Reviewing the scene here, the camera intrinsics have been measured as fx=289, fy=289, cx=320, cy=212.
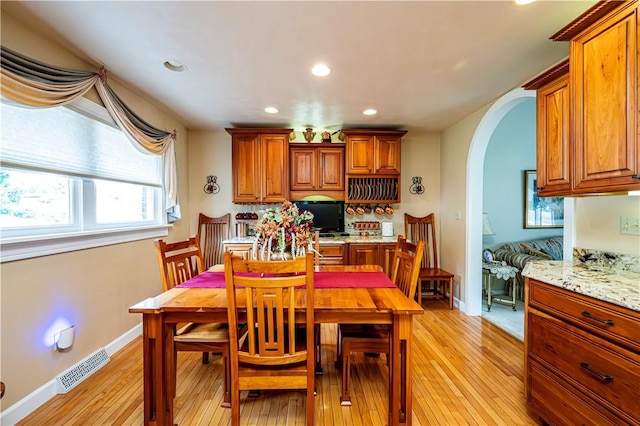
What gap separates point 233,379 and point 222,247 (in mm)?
3023

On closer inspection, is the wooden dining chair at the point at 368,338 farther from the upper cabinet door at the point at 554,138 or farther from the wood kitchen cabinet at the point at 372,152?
the wood kitchen cabinet at the point at 372,152

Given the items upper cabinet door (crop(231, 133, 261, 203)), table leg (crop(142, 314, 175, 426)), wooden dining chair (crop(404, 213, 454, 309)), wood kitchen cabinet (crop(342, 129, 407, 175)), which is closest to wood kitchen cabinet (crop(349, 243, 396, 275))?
wooden dining chair (crop(404, 213, 454, 309))

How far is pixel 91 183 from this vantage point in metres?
2.50

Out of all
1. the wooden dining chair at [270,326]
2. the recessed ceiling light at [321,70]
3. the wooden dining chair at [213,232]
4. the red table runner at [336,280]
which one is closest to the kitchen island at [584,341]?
the red table runner at [336,280]

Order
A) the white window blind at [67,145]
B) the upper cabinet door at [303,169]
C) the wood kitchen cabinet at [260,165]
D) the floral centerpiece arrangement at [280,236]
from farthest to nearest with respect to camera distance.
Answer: the upper cabinet door at [303,169] < the wood kitchen cabinet at [260,165] < the floral centerpiece arrangement at [280,236] < the white window blind at [67,145]

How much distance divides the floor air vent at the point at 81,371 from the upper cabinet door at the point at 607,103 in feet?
12.1

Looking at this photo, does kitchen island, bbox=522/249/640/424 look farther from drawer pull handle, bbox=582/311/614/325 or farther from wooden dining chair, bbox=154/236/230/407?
wooden dining chair, bbox=154/236/230/407

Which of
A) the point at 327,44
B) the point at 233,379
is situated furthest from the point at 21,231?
the point at 327,44

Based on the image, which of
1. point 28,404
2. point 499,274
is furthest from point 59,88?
point 499,274

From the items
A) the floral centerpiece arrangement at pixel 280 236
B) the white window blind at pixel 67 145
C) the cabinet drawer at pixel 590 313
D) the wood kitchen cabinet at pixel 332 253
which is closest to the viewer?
the cabinet drawer at pixel 590 313

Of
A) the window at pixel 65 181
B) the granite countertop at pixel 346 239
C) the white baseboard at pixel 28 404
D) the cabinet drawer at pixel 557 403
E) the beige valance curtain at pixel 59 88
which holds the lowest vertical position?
the white baseboard at pixel 28 404

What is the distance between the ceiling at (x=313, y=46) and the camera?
68.4 inches

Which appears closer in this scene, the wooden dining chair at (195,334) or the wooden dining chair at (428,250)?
the wooden dining chair at (195,334)

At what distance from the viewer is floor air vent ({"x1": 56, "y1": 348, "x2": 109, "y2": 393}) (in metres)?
2.10
